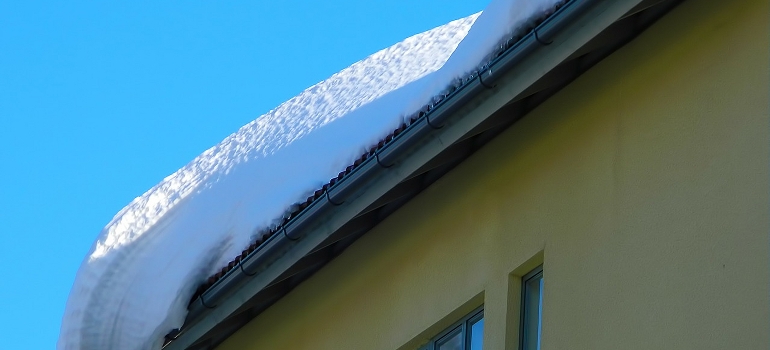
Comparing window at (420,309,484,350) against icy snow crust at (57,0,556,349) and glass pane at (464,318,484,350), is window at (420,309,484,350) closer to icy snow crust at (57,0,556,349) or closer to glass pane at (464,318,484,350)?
glass pane at (464,318,484,350)

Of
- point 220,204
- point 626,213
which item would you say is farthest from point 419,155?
point 220,204

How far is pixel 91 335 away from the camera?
32.4 feet

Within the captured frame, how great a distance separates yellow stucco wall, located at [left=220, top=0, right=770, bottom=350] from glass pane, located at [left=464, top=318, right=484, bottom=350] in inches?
3.9

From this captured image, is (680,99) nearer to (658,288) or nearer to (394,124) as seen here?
(658,288)

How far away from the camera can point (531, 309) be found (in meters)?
7.87

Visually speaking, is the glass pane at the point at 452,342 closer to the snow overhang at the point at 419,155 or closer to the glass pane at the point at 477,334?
the glass pane at the point at 477,334

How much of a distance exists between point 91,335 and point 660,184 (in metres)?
4.23

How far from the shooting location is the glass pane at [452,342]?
8.37 m

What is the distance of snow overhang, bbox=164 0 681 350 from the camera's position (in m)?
7.35

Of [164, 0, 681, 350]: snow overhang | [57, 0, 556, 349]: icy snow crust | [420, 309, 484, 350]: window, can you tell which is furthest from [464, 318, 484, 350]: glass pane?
[57, 0, 556, 349]: icy snow crust

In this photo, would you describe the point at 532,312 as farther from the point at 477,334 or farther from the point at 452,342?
the point at 452,342

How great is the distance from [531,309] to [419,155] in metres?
1.01

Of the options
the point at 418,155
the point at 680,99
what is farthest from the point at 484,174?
the point at 680,99

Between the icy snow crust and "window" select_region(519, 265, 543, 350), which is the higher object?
the icy snow crust
